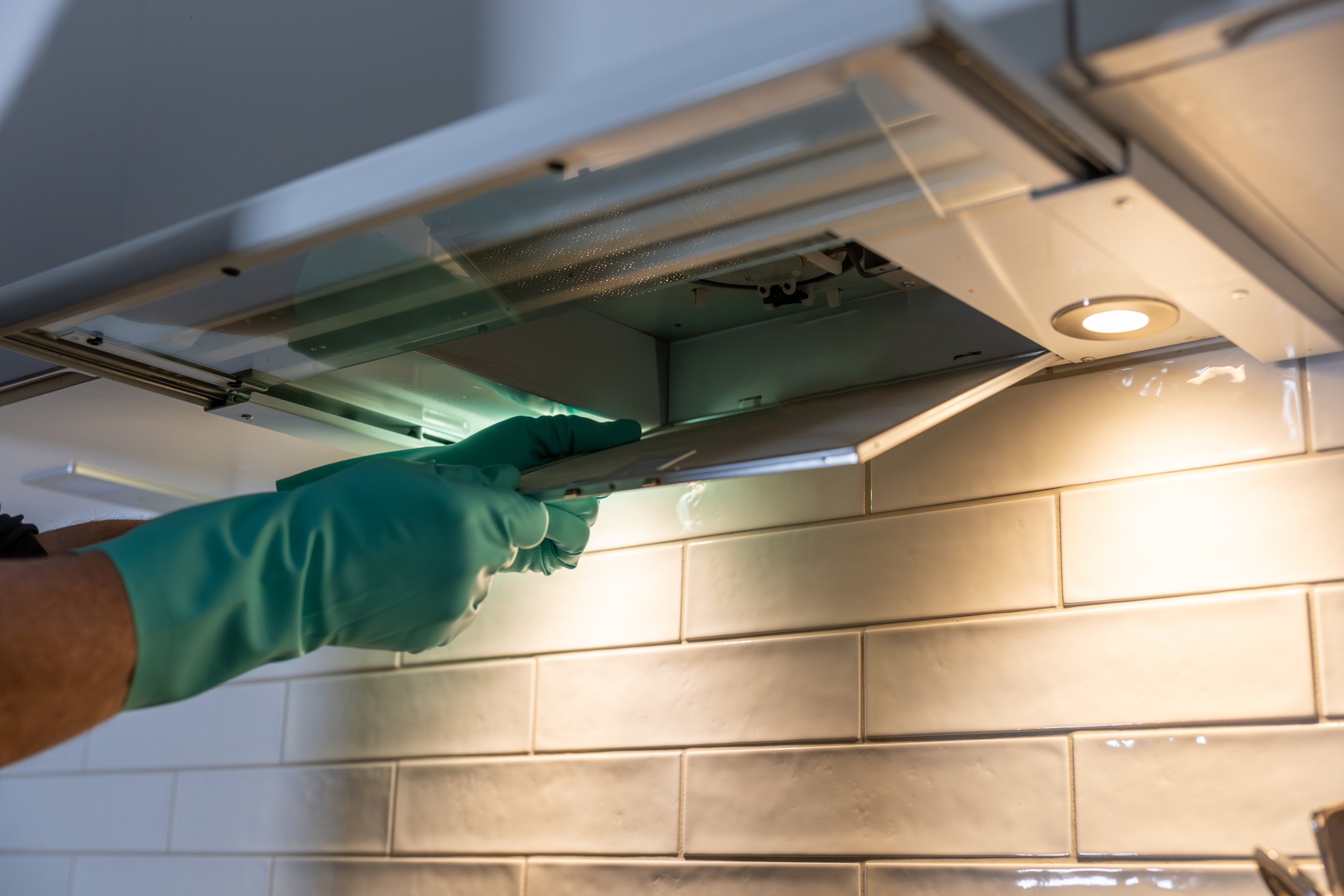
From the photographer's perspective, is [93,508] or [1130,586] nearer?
[1130,586]

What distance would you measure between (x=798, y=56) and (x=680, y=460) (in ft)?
1.14

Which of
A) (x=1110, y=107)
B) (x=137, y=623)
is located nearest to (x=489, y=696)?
(x=137, y=623)

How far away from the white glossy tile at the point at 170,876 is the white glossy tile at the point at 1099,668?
0.92 meters

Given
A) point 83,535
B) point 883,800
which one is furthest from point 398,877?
point 883,800

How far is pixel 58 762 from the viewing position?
73.9 inches

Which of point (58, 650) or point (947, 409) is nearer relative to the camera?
point (58, 650)

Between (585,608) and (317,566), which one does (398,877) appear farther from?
(317,566)

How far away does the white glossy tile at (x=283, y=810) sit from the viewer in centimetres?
134

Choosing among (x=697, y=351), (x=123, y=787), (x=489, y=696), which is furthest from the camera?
(x=123, y=787)

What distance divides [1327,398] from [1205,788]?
297 mm

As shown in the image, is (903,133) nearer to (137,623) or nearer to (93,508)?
(137,623)

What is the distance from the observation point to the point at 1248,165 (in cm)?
61

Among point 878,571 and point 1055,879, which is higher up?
point 878,571

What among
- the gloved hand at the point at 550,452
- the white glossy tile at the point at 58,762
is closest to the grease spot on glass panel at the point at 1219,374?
the gloved hand at the point at 550,452
